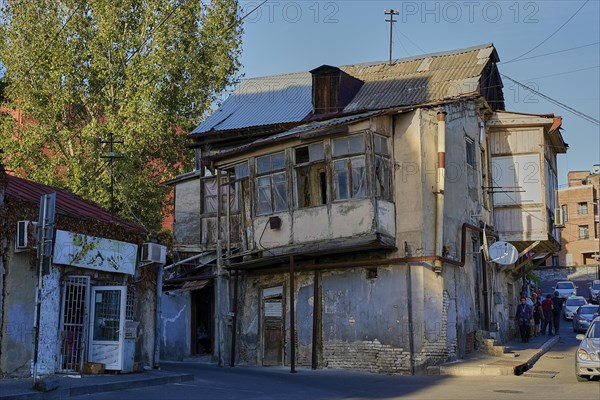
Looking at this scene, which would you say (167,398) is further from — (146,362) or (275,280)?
(275,280)

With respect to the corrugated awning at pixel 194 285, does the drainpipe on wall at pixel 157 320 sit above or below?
below

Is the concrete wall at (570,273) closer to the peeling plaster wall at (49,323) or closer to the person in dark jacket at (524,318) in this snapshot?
the person in dark jacket at (524,318)

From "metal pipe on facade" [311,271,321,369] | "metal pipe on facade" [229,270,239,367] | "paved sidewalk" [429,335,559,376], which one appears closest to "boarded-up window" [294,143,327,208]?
"metal pipe on facade" [311,271,321,369]

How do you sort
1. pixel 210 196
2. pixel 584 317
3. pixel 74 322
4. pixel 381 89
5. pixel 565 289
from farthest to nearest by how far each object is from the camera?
pixel 565 289 < pixel 584 317 < pixel 381 89 < pixel 210 196 < pixel 74 322

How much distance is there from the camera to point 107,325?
18.9 m

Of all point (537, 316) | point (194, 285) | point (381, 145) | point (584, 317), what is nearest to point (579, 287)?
point (584, 317)

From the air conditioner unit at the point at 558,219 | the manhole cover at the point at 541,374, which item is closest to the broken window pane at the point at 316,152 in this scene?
the manhole cover at the point at 541,374

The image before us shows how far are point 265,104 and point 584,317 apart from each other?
17299 millimetres

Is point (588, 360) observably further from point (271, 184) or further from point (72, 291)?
point (72, 291)

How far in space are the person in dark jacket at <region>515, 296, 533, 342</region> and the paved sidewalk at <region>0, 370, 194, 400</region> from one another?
14371 mm

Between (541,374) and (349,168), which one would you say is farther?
(349,168)

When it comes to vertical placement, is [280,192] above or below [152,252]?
above

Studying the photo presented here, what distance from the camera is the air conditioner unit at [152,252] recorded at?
2028 cm

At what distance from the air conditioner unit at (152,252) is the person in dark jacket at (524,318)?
14.0m
